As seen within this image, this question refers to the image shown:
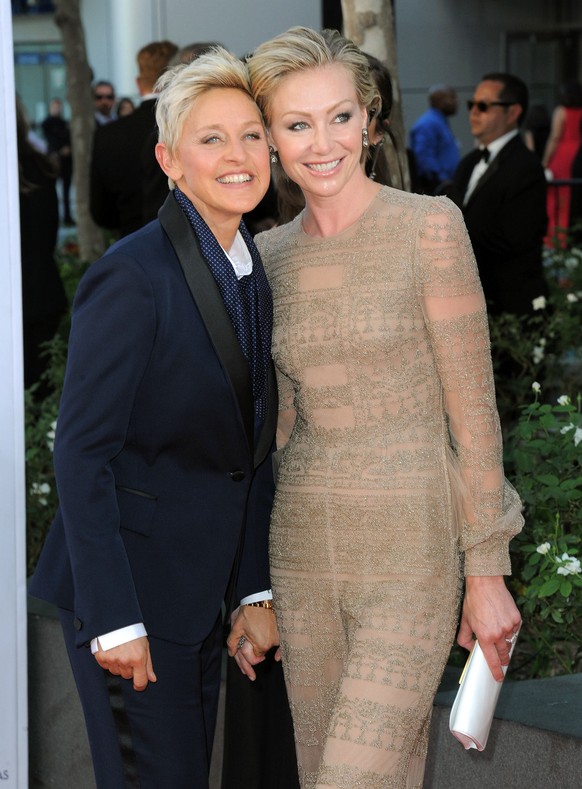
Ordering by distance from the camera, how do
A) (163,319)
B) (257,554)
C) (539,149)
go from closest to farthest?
(163,319), (257,554), (539,149)

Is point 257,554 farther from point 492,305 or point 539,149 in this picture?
point 539,149

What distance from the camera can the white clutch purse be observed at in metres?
2.72

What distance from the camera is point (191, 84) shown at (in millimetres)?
2734

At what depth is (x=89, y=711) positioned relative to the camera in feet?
9.19

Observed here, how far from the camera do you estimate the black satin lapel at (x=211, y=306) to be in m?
2.70

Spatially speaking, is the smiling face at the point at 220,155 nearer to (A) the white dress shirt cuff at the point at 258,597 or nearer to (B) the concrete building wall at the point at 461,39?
(A) the white dress shirt cuff at the point at 258,597

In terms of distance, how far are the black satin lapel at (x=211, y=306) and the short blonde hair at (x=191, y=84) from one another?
0.63 ft

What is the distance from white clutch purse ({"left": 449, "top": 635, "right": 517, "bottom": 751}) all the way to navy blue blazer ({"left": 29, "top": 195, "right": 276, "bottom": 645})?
54 cm

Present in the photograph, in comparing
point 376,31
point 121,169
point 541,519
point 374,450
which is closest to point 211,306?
point 374,450

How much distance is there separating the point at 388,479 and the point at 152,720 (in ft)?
2.26

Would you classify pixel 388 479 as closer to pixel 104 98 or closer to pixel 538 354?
pixel 538 354

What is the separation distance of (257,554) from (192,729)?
1.37 ft

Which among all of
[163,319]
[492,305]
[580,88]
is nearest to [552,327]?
[492,305]

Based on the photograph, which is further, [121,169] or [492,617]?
[121,169]
